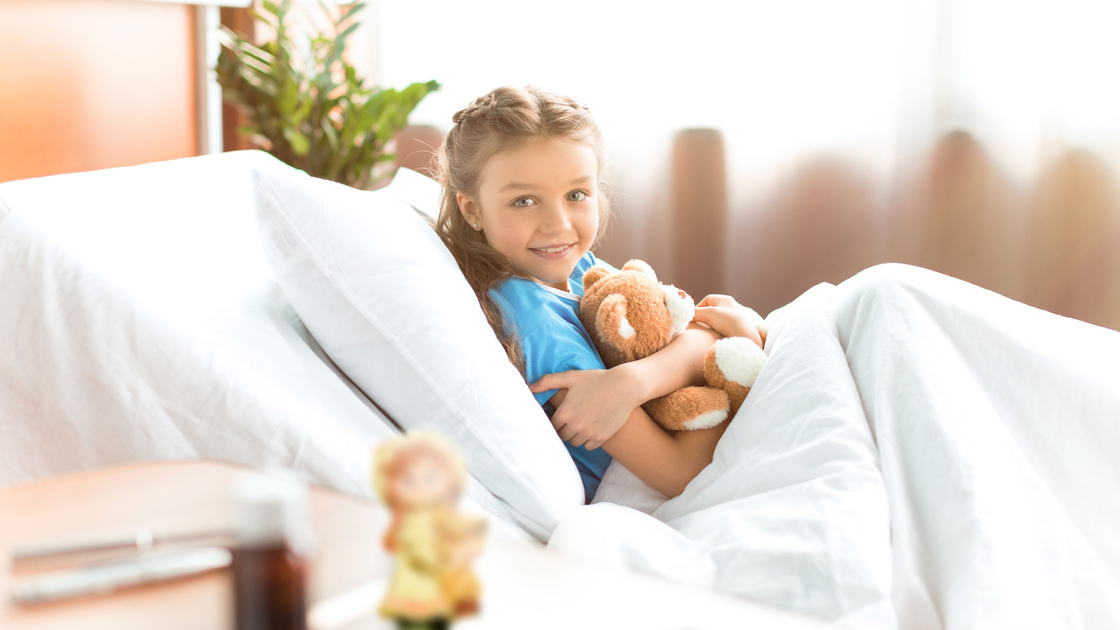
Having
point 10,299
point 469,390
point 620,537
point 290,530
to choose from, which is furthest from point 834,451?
point 10,299

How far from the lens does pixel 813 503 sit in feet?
2.74

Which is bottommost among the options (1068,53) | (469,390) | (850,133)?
(469,390)

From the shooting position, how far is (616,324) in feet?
3.69

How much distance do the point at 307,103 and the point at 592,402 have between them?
1562mm

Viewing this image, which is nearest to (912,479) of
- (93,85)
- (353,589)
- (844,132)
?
(353,589)

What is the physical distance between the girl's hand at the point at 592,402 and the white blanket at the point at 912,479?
0.09 m

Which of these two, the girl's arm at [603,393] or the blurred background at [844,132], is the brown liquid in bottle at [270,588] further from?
the blurred background at [844,132]

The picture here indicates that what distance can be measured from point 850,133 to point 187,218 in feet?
5.54

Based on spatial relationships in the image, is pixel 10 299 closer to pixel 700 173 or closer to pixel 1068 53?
pixel 700 173

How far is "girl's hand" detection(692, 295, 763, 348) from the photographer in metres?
1.25

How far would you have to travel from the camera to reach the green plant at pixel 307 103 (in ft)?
7.40

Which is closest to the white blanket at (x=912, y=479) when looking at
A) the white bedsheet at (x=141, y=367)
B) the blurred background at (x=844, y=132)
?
the white bedsheet at (x=141, y=367)

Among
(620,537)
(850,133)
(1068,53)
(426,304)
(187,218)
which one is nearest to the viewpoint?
(620,537)

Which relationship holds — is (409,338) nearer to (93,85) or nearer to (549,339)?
(549,339)
